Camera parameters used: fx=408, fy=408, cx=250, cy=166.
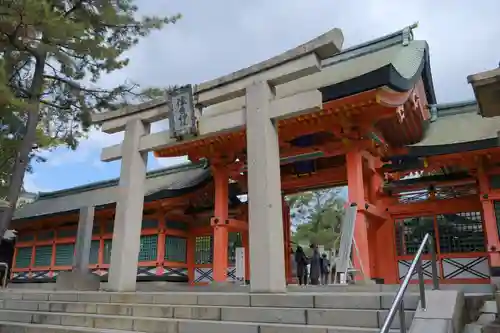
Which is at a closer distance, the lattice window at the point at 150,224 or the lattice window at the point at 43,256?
the lattice window at the point at 150,224

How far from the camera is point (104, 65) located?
43.9 ft

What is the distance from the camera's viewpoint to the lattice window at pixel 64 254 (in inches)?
661

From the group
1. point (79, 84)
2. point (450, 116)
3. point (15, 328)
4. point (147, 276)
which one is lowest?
point (15, 328)

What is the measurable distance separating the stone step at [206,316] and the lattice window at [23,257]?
41.9ft

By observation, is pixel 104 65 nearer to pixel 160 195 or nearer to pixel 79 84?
pixel 79 84

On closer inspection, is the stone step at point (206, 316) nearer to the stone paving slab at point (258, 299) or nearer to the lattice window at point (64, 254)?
the stone paving slab at point (258, 299)

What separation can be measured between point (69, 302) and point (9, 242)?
1846cm

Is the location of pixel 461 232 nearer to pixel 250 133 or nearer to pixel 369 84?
pixel 369 84

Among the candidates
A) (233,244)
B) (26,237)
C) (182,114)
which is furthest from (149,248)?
(182,114)

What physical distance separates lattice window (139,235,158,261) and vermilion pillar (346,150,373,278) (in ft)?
25.5

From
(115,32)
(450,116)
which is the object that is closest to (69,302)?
(115,32)

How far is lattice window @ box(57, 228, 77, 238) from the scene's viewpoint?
17.0 metres

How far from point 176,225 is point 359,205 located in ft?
25.4

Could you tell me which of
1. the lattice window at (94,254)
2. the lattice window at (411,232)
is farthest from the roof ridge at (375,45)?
the lattice window at (94,254)
